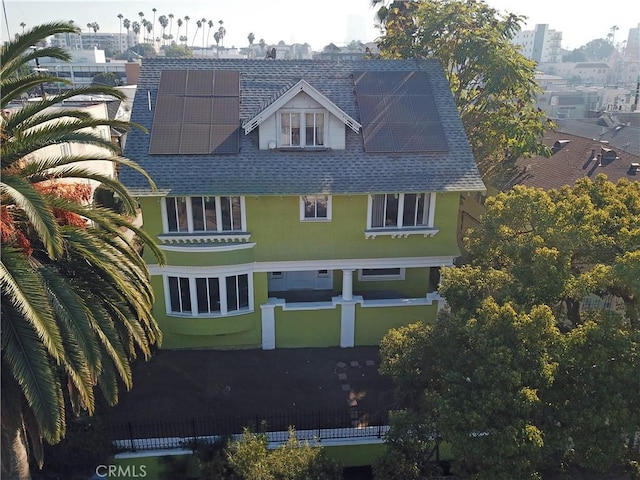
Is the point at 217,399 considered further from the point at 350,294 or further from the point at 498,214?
the point at 498,214

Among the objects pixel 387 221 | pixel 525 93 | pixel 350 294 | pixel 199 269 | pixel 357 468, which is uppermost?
pixel 525 93

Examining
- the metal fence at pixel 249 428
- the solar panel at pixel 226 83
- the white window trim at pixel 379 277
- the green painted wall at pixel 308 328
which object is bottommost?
the metal fence at pixel 249 428

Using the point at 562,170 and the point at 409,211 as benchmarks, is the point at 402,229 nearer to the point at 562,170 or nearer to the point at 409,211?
the point at 409,211

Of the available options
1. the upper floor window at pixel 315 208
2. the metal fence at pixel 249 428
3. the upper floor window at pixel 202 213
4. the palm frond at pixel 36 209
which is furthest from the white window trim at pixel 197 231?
the palm frond at pixel 36 209

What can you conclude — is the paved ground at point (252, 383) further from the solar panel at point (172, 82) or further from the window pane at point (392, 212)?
the solar panel at point (172, 82)

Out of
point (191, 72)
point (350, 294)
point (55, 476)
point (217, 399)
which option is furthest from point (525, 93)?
point (55, 476)

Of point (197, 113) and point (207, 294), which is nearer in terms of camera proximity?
point (207, 294)

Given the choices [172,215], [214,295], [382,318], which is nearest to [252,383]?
[214,295]
